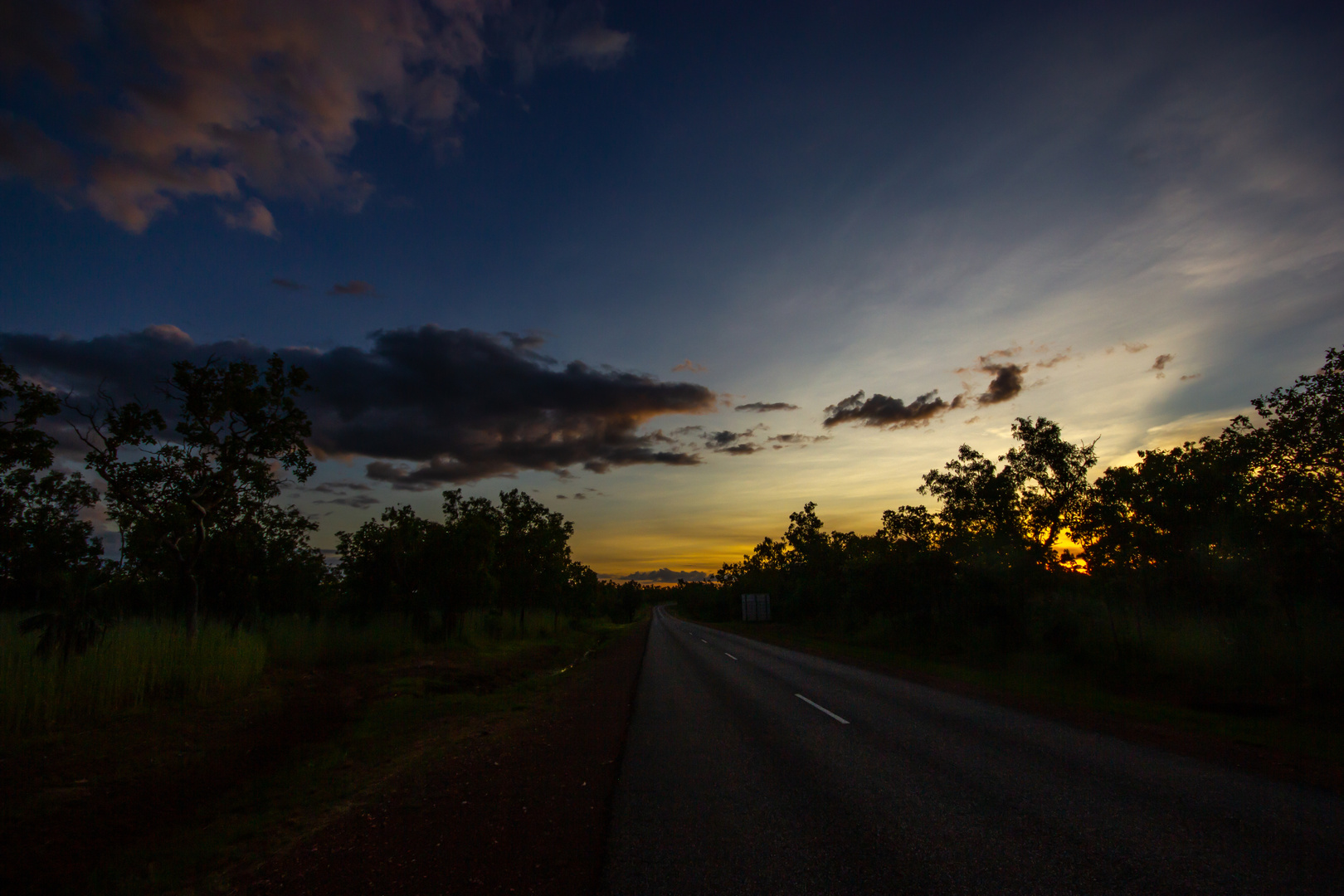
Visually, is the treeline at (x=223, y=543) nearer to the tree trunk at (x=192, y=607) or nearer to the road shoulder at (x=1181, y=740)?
the tree trunk at (x=192, y=607)

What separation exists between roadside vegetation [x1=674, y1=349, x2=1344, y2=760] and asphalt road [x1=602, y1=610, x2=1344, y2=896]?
4.13m

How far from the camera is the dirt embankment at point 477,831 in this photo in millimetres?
4945

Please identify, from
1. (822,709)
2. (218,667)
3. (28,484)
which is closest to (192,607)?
(218,667)

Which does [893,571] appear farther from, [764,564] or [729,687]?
[764,564]

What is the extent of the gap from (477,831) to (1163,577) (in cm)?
2032

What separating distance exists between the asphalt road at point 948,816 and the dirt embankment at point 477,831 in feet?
1.32

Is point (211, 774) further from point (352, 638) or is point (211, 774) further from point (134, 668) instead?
point (352, 638)

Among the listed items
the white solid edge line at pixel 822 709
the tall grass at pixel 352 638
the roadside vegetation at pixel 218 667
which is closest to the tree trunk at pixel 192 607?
the roadside vegetation at pixel 218 667

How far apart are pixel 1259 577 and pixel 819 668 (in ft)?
37.9

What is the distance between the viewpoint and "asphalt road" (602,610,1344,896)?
15.1 feet

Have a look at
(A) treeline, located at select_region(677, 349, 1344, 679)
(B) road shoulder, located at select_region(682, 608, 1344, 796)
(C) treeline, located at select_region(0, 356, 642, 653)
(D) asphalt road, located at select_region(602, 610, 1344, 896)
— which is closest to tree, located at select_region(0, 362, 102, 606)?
(C) treeline, located at select_region(0, 356, 642, 653)

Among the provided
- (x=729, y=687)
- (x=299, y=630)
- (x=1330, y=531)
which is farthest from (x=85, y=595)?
(x=1330, y=531)

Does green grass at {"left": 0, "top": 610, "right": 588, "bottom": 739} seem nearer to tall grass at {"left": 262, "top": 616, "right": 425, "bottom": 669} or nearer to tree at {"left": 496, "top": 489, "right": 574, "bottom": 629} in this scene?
tall grass at {"left": 262, "top": 616, "right": 425, "bottom": 669}

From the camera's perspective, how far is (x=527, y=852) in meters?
5.46
